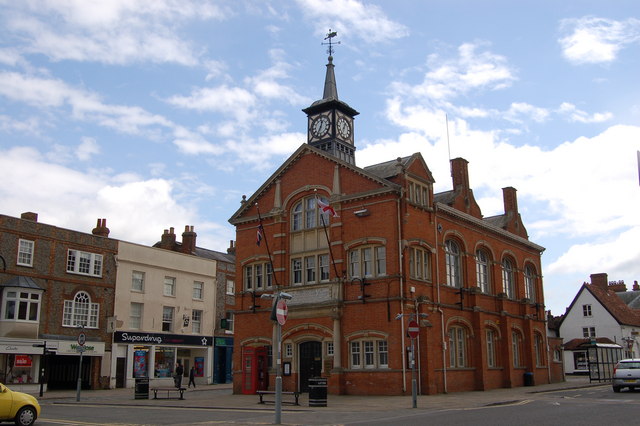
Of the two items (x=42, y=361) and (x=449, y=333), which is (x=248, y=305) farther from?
(x=42, y=361)

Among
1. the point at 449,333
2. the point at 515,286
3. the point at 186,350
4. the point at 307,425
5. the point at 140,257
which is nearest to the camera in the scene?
the point at 307,425

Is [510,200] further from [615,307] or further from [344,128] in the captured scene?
[615,307]

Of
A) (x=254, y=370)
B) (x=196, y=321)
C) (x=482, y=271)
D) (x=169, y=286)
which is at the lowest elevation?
(x=254, y=370)

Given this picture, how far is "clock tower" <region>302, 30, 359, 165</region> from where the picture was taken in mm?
39156

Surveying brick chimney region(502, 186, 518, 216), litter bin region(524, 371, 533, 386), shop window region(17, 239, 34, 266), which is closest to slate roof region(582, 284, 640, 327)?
brick chimney region(502, 186, 518, 216)

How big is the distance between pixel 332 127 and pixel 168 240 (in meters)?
20.5

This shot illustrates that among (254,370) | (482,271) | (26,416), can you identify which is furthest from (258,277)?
(26,416)

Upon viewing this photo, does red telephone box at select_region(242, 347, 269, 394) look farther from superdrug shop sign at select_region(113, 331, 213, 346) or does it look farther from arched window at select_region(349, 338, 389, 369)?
superdrug shop sign at select_region(113, 331, 213, 346)

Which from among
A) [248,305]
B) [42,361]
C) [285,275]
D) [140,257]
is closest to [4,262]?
[42,361]

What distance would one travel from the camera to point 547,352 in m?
43.3

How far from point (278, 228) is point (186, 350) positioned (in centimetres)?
1928

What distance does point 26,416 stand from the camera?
16859 mm

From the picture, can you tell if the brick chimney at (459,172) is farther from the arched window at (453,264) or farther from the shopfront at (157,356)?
the shopfront at (157,356)

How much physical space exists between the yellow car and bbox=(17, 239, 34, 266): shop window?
2362 centimetres
